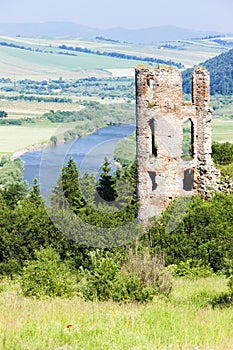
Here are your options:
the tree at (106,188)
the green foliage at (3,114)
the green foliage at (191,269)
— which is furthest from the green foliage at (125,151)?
the green foliage at (3,114)

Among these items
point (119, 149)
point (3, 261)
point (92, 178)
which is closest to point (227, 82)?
point (119, 149)

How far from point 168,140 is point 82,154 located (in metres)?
35.8

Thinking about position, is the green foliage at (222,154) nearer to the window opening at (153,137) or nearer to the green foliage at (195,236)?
the window opening at (153,137)

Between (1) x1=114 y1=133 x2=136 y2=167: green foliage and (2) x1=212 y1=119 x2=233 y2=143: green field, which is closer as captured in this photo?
(1) x1=114 y1=133 x2=136 y2=167: green foliage

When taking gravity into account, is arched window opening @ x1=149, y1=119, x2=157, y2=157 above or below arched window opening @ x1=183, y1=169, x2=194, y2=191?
above

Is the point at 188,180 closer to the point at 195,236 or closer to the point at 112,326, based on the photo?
the point at 195,236

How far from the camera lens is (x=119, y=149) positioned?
46469 mm

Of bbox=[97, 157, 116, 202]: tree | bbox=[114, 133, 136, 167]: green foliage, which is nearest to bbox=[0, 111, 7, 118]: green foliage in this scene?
bbox=[114, 133, 136, 167]: green foliage

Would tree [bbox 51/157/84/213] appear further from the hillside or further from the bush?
the hillside

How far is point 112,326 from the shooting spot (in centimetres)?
812

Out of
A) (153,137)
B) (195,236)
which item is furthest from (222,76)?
(195,236)

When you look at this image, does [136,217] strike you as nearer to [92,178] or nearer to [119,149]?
[92,178]

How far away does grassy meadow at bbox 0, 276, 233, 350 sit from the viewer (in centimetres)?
729

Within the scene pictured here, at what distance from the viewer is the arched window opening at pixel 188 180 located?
2164 centimetres
